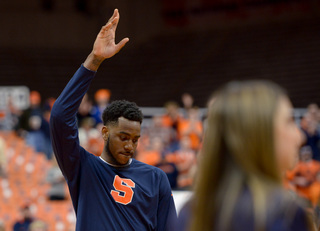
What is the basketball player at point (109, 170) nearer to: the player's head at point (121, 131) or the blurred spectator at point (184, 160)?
the player's head at point (121, 131)

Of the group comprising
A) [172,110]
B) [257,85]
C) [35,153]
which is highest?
[257,85]

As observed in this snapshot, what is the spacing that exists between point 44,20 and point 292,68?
8.66 m

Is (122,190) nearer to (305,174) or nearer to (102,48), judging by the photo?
(102,48)

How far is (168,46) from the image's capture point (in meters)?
17.3

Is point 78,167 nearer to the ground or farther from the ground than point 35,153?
farther from the ground

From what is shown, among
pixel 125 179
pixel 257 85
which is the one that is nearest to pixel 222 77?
pixel 125 179

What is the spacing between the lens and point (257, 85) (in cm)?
145

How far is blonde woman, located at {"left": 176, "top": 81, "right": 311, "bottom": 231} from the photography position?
1.32 m

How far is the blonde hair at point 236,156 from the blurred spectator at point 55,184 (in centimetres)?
749

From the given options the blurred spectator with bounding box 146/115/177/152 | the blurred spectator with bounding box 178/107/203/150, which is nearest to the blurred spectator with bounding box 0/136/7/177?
the blurred spectator with bounding box 146/115/177/152

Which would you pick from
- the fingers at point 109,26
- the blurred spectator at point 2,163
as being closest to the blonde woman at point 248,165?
the fingers at point 109,26

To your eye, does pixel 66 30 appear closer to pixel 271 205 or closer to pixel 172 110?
pixel 172 110

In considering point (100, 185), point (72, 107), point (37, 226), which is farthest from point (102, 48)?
point (37, 226)

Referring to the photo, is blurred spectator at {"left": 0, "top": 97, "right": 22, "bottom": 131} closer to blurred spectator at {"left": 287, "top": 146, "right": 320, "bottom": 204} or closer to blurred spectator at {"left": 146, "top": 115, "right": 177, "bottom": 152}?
blurred spectator at {"left": 146, "top": 115, "right": 177, "bottom": 152}
